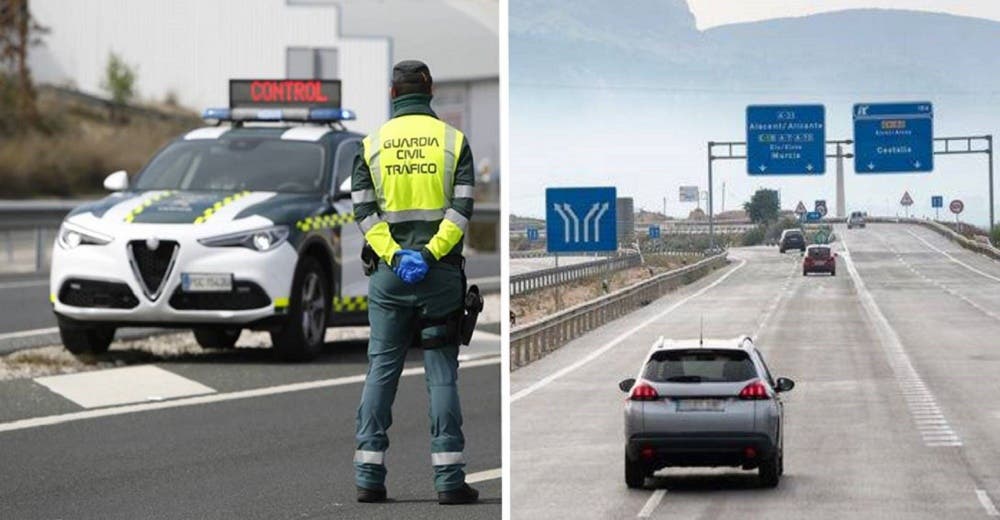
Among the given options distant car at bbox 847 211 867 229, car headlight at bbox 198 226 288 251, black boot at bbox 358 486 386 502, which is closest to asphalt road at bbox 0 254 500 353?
car headlight at bbox 198 226 288 251

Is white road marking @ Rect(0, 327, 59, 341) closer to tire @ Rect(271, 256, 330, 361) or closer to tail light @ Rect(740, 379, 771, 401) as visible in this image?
tire @ Rect(271, 256, 330, 361)

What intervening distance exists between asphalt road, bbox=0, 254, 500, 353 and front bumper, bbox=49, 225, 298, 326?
1.25 meters

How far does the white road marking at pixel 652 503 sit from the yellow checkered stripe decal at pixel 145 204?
30.9 feet

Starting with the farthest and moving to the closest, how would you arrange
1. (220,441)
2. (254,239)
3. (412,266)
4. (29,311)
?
(29,311)
(254,239)
(220,441)
(412,266)

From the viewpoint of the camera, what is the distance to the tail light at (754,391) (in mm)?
6676

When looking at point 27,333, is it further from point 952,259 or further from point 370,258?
point 952,259

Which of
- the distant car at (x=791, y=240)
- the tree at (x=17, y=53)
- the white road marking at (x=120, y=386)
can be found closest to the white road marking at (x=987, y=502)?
the distant car at (x=791, y=240)

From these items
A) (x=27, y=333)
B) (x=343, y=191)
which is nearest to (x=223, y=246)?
(x=343, y=191)

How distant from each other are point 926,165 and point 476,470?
4.40m

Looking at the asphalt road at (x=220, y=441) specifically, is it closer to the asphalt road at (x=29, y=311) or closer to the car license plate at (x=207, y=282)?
the car license plate at (x=207, y=282)

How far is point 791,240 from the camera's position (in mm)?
7047

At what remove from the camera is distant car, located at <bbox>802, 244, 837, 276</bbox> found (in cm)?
713

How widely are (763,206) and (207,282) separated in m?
8.87

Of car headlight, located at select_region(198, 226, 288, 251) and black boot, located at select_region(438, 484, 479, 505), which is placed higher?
car headlight, located at select_region(198, 226, 288, 251)
